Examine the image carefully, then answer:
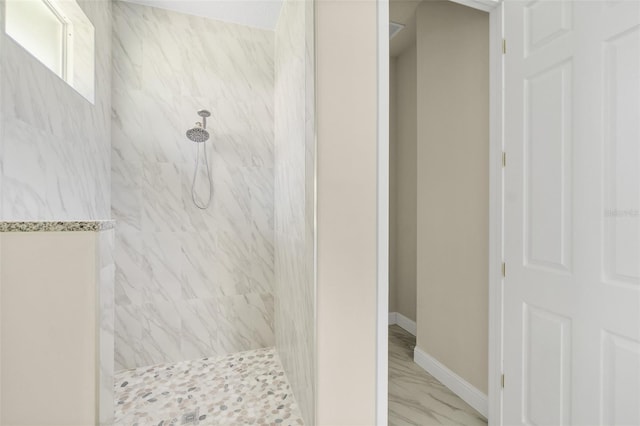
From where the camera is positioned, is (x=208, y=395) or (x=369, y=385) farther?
(x=208, y=395)

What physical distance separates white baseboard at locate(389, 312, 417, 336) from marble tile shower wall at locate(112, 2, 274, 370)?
148 centimetres

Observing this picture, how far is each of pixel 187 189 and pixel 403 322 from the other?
8.45ft

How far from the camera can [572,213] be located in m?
1.21

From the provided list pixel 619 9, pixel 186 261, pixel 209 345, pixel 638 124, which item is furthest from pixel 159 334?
pixel 619 9

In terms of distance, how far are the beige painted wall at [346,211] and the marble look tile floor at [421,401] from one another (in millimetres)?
562

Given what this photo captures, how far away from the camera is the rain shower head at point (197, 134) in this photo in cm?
219

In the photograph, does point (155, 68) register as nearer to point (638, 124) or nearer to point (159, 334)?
point (159, 334)

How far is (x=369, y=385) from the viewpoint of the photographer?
135 centimetres

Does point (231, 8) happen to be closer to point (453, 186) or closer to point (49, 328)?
point (453, 186)

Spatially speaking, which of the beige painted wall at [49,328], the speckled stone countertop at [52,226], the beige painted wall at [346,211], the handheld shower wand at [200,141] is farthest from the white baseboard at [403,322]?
the speckled stone countertop at [52,226]

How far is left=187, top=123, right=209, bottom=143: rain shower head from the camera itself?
86.1 inches

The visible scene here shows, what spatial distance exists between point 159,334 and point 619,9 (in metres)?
3.18

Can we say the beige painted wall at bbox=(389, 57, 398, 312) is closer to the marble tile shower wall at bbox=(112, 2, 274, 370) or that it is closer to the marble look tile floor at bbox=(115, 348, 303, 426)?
the marble tile shower wall at bbox=(112, 2, 274, 370)

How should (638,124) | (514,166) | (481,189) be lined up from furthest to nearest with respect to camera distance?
(481,189)
(514,166)
(638,124)
